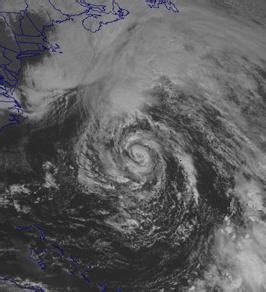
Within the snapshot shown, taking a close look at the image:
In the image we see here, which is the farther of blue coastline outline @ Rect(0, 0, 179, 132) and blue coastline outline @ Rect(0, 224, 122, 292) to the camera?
blue coastline outline @ Rect(0, 0, 179, 132)

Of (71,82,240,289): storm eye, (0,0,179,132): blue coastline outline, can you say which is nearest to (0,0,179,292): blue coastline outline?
(0,0,179,132): blue coastline outline

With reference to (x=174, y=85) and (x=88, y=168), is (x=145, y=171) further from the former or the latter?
(x=174, y=85)

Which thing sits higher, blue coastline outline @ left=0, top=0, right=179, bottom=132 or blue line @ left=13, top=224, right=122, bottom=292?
blue coastline outline @ left=0, top=0, right=179, bottom=132

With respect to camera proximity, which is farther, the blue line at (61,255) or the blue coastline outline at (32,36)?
the blue coastline outline at (32,36)

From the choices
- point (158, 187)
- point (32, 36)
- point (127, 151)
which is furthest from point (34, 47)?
point (158, 187)

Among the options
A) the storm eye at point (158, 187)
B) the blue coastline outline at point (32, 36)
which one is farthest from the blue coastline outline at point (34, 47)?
the storm eye at point (158, 187)

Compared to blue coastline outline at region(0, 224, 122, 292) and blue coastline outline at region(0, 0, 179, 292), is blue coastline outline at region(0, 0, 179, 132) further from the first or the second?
blue coastline outline at region(0, 224, 122, 292)

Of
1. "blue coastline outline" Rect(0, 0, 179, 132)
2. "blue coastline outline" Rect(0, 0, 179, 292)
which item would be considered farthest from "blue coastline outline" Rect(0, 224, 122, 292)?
"blue coastline outline" Rect(0, 0, 179, 132)

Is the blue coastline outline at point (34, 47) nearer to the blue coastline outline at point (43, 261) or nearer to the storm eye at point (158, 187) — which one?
the blue coastline outline at point (43, 261)
